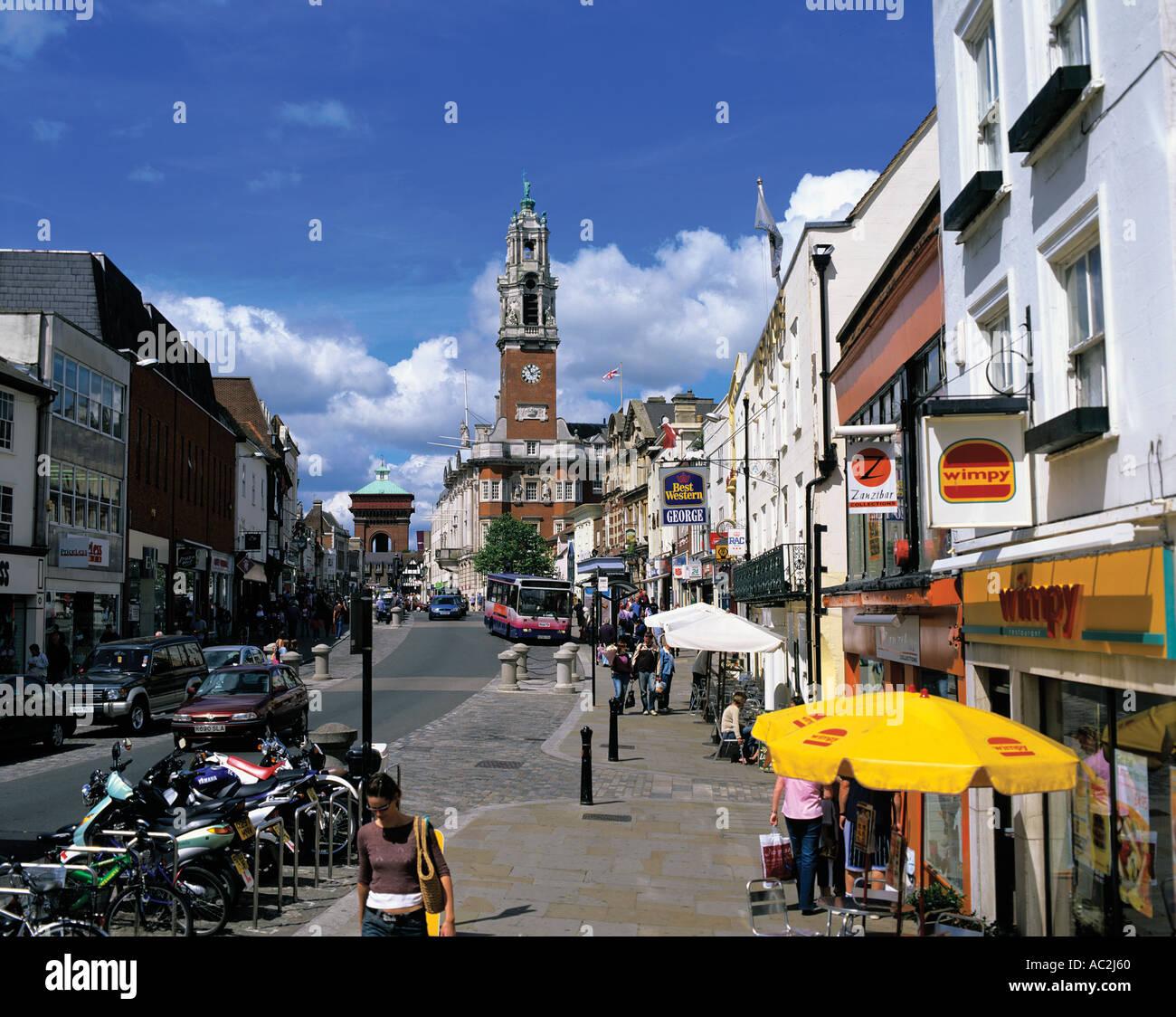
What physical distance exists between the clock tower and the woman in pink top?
4883 inches

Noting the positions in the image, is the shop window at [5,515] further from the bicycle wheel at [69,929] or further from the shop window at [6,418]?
the bicycle wheel at [69,929]

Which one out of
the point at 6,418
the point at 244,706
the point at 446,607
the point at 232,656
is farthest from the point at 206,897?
the point at 446,607

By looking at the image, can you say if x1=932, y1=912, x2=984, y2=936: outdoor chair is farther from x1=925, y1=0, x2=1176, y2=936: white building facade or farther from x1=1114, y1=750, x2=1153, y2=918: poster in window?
x1=1114, y1=750, x2=1153, y2=918: poster in window

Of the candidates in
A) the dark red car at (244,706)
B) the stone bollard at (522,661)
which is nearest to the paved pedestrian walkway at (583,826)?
the dark red car at (244,706)

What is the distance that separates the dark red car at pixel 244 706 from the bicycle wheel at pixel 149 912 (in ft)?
29.4

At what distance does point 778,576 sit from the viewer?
22.5 metres

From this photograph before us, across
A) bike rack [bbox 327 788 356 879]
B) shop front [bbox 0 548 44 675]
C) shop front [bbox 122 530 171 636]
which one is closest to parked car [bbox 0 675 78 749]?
bike rack [bbox 327 788 356 879]

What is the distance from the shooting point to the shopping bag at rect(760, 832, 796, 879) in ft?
31.8

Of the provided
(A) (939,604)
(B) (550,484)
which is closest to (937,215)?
(A) (939,604)

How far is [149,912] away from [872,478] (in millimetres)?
9126

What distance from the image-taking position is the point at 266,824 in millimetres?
9570

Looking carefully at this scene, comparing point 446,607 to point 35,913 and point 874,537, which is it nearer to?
point 874,537

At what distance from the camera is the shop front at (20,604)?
27719mm
